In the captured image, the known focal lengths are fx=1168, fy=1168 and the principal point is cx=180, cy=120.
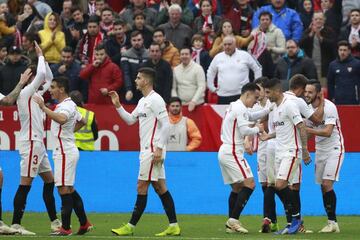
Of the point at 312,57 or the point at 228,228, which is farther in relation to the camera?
the point at 312,57

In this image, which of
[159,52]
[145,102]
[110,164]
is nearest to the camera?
[145,102]

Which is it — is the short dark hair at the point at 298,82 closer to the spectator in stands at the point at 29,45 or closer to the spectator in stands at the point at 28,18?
the spectator in stands at the point at 29,45

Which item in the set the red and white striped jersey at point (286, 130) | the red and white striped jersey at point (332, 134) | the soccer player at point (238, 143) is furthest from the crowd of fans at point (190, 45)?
the red and white striped jersey at point (286, 130)

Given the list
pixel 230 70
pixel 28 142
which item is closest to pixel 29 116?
pixel 28 142

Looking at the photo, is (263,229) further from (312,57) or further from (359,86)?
(312,57)

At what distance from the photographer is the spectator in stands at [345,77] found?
74.4ft

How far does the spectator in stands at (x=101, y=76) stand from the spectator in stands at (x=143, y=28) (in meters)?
1.46

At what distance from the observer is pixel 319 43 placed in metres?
24.7

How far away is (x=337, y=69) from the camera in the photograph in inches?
896

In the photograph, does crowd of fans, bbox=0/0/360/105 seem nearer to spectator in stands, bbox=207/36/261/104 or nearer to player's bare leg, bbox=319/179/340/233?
spectator in stands, bbox=207/36/261/104

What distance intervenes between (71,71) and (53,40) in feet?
4.20

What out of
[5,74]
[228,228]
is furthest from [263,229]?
[5,74]

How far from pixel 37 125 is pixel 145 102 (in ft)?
5.58

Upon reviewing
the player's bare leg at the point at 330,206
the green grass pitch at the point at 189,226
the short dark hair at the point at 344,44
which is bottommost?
the green grass pitch at the point at 189,226
